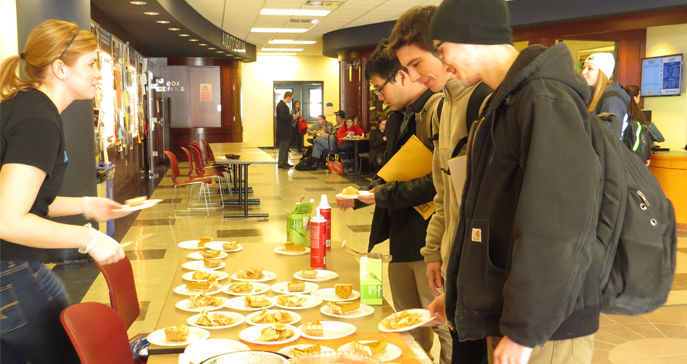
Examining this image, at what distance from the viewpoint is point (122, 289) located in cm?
245

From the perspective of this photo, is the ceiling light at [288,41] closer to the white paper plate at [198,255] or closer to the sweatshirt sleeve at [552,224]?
the white paper plate at [198,255]

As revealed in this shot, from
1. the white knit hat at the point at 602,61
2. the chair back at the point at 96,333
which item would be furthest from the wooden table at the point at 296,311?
the white knit hat at the point at 602,61

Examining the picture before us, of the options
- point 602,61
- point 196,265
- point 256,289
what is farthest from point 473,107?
point 602,61

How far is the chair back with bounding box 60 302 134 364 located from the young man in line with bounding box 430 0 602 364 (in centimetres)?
93

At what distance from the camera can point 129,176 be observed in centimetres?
1077

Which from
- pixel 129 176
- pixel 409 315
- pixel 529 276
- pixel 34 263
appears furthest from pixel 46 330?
pixel 129 176

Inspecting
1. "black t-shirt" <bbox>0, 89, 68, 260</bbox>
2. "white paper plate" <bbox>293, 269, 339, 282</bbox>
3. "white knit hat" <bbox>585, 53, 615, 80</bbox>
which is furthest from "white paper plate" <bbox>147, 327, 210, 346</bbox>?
"white knit hat" <bbox>585, 53, 615, 80</bbox>

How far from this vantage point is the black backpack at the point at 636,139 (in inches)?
228

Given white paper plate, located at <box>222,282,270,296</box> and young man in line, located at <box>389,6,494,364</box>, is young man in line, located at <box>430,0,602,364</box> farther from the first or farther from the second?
white paper plate, located at <box>222,282,270,296</box>

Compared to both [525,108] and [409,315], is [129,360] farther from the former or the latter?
[525,108]

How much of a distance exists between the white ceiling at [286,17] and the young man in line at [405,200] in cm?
819

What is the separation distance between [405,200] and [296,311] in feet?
2.42

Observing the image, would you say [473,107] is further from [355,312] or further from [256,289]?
[256,289]

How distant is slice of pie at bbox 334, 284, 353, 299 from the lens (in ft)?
6.75
